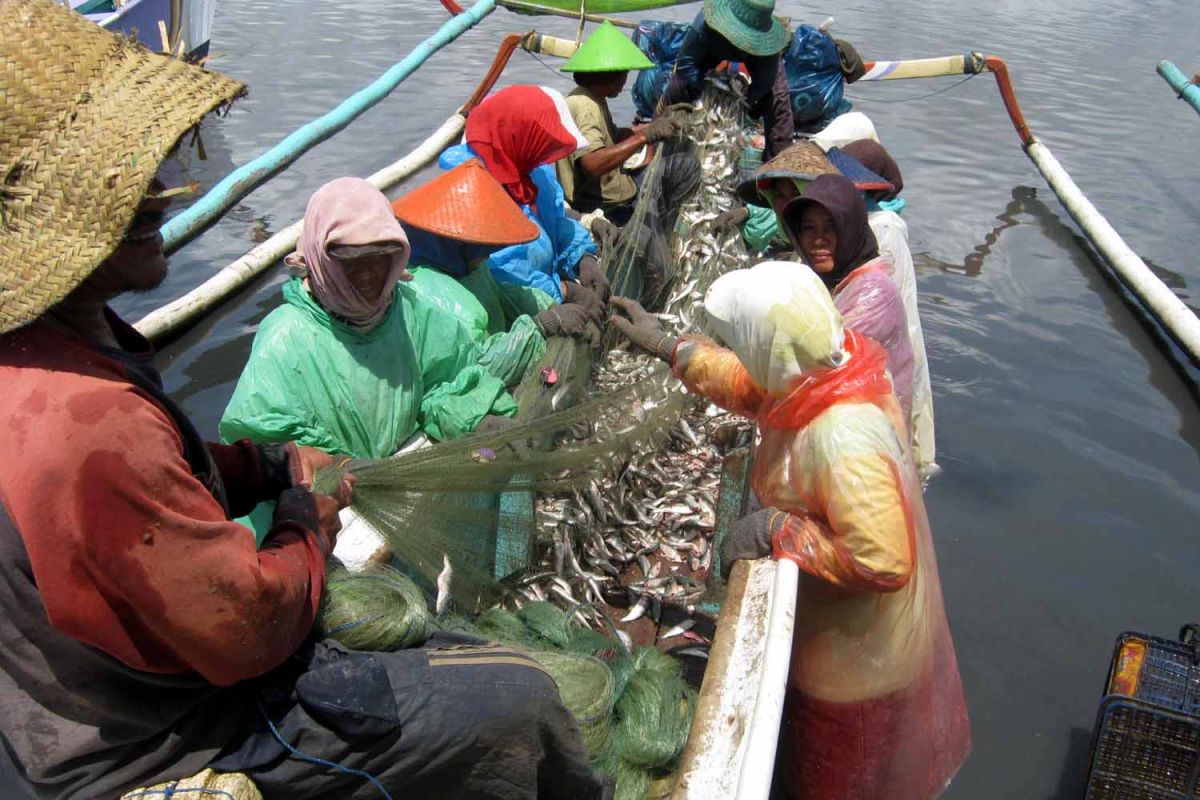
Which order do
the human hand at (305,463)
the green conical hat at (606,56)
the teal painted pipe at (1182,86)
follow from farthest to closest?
the teal painted pipe at (1182,86) → the green conical hat at (606,56) → the human hand at (305,463)

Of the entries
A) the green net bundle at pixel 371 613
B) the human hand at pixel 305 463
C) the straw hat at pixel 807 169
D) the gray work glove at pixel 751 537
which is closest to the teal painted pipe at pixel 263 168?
the straw hat at pixel 807 169

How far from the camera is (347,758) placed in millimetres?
1906

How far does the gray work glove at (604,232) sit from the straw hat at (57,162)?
14.3 feet

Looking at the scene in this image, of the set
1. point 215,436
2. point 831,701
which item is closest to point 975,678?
point 831,701

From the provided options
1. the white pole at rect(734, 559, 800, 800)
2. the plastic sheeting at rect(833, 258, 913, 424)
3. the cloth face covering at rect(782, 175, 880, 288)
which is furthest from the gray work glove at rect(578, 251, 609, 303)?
the white pole at rect(734, 559, 800, 800)

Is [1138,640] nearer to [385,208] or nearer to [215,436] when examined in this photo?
[385,208]

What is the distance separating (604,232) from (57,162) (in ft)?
15.7

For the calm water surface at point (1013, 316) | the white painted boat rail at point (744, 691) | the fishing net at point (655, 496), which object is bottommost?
the calm water surface at point (1013, 316)

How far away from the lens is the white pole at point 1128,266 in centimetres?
752

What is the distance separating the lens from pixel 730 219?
251 inches

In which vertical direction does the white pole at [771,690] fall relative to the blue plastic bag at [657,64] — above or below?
below

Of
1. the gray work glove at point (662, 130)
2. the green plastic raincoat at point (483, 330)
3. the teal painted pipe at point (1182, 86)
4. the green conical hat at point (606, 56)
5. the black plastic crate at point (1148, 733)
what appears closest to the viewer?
the black plastic crate at point (1148, 733)

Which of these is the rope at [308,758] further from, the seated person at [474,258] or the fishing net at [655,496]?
the seated person at [474,258]

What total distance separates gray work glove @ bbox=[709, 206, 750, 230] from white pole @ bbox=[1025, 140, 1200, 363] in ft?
12.8
